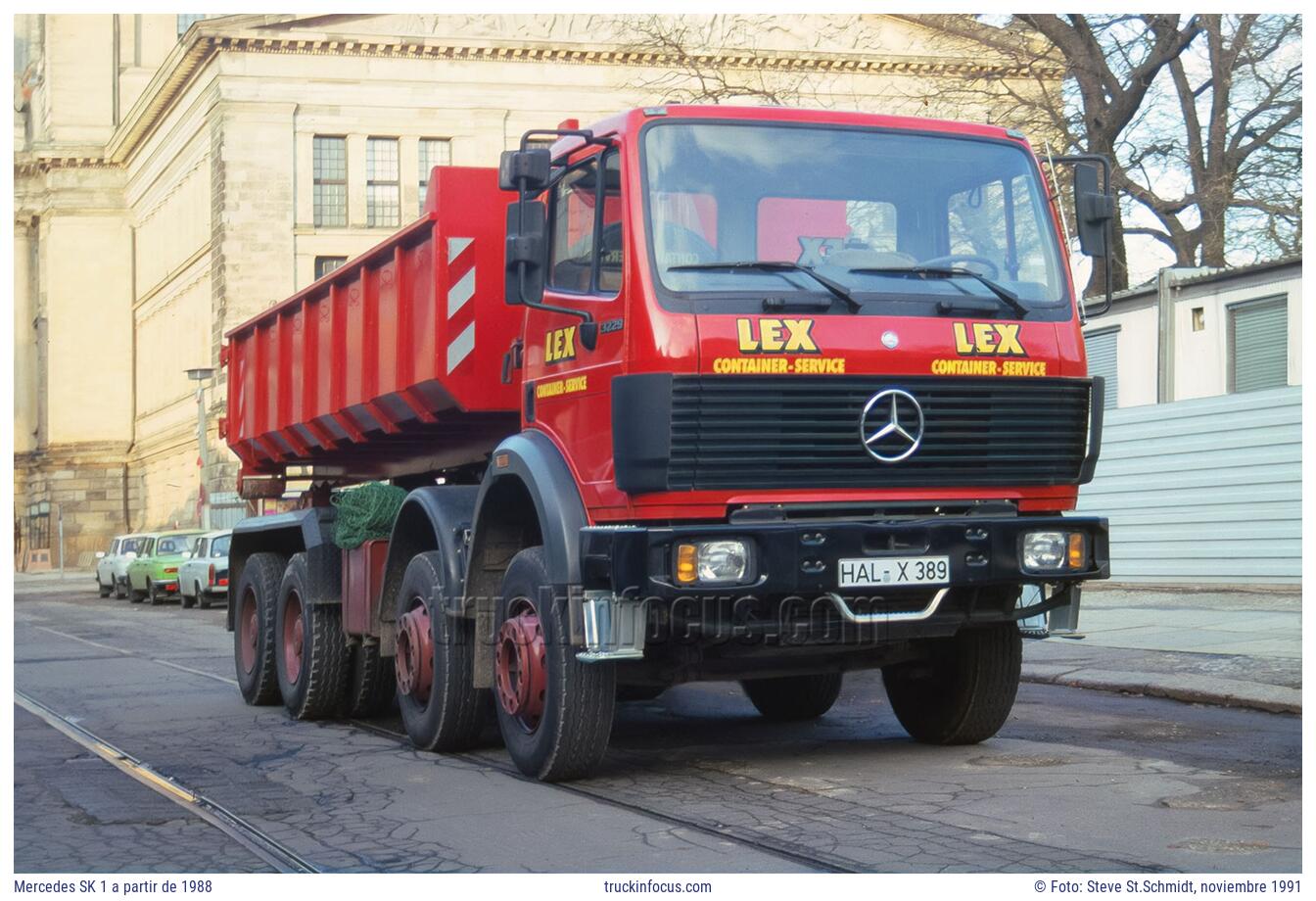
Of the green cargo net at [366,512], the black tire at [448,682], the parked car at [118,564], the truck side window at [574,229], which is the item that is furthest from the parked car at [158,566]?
the truck side window at [574,229]

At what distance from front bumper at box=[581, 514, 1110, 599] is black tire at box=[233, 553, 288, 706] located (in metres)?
5.21

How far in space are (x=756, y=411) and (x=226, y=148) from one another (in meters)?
50.2

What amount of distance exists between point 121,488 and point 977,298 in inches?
2768

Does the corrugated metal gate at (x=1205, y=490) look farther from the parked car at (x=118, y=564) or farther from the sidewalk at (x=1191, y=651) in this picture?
the parked car at (x=118, y=564)

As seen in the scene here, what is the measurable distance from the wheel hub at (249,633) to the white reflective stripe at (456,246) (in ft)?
14.2

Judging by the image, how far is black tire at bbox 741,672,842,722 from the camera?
11055 mm

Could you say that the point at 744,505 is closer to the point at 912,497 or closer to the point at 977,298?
the point at 912,497

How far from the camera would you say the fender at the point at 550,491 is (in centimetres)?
812

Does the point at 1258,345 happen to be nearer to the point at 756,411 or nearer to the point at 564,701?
the point at 756,411

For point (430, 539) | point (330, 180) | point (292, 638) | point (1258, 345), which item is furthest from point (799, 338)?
point (330, 180)

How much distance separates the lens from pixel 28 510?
7750 cm

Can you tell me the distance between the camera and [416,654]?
9.94 meters

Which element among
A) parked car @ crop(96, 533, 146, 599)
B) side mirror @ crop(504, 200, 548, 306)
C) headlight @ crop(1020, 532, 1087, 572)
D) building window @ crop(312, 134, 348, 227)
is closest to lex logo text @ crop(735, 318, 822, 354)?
side mirror @ crop(504, 200, 548, 306)

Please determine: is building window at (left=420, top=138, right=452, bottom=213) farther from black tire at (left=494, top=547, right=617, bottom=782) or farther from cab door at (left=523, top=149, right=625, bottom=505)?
black tire at (left=494, top=547, right=617, bottom=782)
